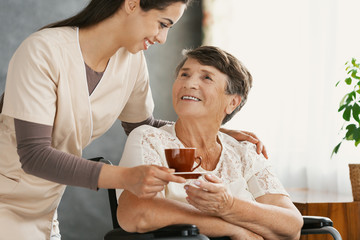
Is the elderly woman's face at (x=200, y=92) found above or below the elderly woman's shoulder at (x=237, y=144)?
above

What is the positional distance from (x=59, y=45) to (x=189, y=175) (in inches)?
24.4

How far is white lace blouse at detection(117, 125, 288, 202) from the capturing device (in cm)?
177

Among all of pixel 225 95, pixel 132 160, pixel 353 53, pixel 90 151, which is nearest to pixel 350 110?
pixel 353 53

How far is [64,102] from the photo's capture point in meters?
1.61

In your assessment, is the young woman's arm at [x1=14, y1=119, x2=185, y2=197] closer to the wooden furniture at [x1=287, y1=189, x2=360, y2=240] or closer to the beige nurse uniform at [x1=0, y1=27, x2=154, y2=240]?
the beige nurse uniform at [x1=0, y1=27, x2=154, y2=240]

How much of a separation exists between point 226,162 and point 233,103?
0.94ft

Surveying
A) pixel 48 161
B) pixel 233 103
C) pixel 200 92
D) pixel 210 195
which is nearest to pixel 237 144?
pixel 233 103

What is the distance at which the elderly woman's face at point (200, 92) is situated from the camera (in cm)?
193

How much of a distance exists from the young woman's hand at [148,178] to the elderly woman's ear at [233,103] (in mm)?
749

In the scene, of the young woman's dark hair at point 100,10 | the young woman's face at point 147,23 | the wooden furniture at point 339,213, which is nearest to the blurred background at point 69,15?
the wooden furniture at point 339,213

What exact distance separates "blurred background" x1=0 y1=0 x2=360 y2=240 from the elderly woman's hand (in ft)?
6.12

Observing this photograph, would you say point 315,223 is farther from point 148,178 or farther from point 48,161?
point 48,161

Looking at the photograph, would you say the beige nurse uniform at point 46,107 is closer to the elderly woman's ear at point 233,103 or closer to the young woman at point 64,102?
the young woman at point 64,102

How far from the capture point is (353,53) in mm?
3219
